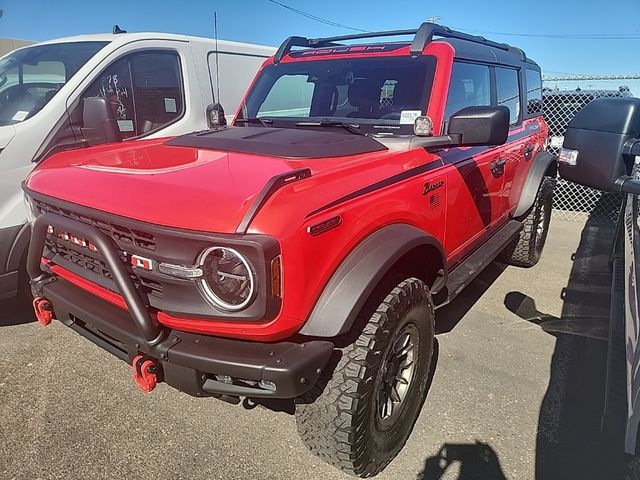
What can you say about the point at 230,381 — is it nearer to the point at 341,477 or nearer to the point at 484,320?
the point at 341,477

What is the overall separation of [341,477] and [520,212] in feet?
10.2

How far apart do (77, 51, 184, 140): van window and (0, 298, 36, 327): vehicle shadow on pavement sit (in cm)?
158

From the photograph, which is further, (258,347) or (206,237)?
(258,347)

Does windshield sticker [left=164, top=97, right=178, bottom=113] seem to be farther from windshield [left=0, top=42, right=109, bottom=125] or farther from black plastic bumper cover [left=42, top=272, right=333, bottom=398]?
black plastic bumper cover [left=42, top=272, right=333, bottom=398]

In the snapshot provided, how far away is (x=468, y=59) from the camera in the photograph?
3.27 metres

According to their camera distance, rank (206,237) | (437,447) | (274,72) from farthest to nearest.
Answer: (274,72) < (437,447) < (206,237)

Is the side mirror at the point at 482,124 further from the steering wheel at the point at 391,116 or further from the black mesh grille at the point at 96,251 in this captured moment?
the black mesh grille at the point at 96,251

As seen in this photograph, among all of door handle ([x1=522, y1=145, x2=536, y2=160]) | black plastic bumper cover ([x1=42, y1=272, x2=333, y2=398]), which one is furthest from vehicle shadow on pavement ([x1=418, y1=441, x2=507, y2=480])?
door handle ([x1=522, y1=145, x2=536, y2=160])

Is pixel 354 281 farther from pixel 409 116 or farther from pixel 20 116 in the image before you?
pixel 20 116

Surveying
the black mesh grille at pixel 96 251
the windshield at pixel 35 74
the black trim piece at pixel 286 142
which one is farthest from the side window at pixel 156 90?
the black mesh grille at pixel 96 251

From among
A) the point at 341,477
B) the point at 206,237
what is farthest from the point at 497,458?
the point at 206,237

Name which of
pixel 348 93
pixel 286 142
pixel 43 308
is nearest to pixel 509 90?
pixel 348 93

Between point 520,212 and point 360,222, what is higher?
point 360,222

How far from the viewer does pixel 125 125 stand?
13.9 feet
